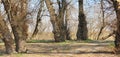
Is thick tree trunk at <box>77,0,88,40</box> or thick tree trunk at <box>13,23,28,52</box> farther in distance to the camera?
thick tree trunk at <box>77,0,88,40</box>

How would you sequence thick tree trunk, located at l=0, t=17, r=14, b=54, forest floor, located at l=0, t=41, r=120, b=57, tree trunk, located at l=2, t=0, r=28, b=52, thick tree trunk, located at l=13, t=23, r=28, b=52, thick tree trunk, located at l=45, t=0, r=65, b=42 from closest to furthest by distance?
1. forest floor, located at l=0, t=41, r=120, b=57
2. thick tree trunk, located at l=0, t=17, r=14, b=54
3. tree trunk, located at l=2, t=0, r=28, b=52
4. thick tree trunk, located at l=13, t=23, r=28, b=52
5. thick tree trunk, located at l=45, t=0, r=65, b=42

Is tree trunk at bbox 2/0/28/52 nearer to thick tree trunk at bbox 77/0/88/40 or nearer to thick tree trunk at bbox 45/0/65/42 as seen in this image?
thick tree trunk at bbox 45/0/65/42

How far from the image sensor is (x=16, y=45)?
1969cm

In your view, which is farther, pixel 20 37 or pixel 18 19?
pixel 20 37

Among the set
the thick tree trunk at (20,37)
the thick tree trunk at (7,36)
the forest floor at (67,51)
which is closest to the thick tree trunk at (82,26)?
the forest floor at (67,51)

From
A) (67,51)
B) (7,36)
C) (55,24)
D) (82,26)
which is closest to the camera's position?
(7,36)

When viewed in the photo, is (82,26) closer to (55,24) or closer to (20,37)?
(55,24)

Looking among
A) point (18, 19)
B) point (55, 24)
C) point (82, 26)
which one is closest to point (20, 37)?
point (18, 19)

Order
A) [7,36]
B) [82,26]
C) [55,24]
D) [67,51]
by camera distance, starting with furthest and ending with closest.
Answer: [82,26] < [55,24] < [67,51] < [7,36]

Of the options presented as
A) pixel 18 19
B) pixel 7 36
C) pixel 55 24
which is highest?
pixel 18 19

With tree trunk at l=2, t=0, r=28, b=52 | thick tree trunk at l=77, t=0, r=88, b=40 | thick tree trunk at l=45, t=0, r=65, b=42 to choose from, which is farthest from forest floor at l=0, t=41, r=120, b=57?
thick tree trunk at l=77, t=0, r=88, b=40

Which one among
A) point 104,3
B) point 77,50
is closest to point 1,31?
point 77,50

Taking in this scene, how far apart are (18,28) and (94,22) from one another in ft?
105

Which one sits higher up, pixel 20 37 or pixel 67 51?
pixel 20 37
